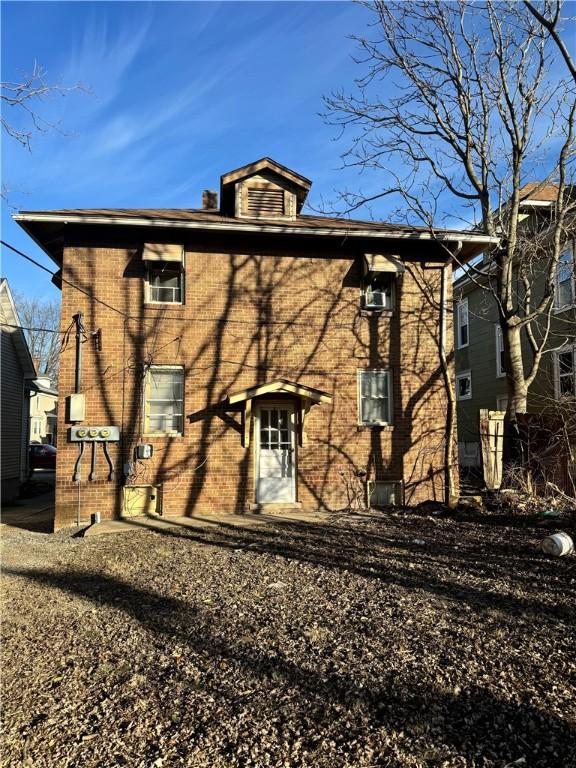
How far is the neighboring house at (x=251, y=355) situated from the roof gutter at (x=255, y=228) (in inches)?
1.6

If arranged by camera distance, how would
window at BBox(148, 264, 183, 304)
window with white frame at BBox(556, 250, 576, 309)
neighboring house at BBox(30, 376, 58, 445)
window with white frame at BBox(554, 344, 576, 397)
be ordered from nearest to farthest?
window at BBox(148, 264, 183, 304) → window with white frame at BBox(556, 250, 576, 309) → window with white frame at BBox(554, 344, 576, 397) → neighboring house at BBox(30, 376, 58, 445)

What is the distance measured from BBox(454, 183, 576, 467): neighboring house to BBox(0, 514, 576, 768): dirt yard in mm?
10405

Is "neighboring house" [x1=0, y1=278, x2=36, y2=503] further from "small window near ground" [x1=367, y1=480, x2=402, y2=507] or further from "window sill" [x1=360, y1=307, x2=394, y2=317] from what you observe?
"small window near ground" [x1=367, y1=480, x2=402, y2=507]

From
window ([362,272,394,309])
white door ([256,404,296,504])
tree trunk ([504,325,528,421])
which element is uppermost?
window ([362,272,394,309])

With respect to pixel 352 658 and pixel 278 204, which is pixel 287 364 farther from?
pixel 352 658

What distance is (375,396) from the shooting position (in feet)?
38.5

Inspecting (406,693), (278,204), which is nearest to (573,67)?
(278,204)

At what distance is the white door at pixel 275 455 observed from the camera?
11.3 metres

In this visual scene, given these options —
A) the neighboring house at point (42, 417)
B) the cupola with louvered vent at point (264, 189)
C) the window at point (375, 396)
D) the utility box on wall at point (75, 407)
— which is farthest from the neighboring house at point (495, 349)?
the neighboring house at point (42, 417)

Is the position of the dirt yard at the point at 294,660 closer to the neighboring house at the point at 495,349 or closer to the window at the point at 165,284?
the window at the point at 165,284

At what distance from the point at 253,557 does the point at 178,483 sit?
3.91 m

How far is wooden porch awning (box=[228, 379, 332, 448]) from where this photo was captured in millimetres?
10500

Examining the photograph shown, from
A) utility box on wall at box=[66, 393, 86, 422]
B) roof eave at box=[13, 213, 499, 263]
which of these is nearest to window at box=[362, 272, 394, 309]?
roof eave at box=[13, 213, 499, 263]

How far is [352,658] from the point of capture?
3957mm
